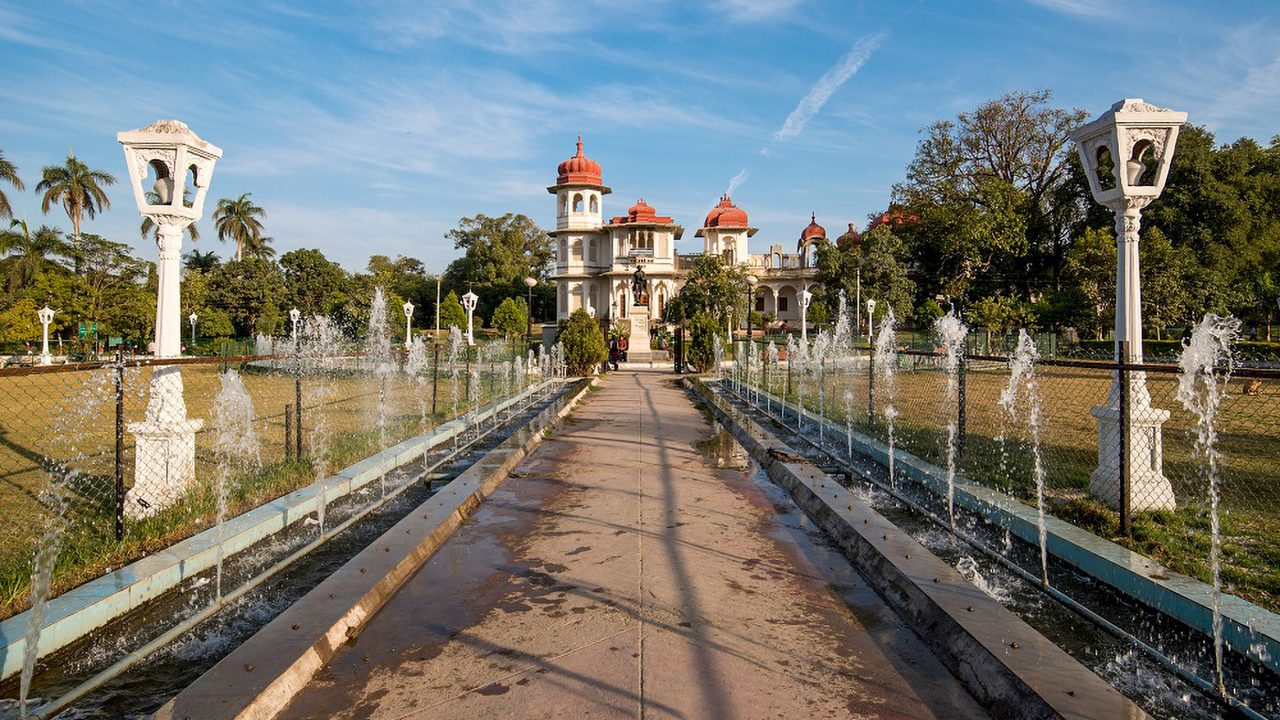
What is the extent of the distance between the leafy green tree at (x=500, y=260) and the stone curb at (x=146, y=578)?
58.0 meters

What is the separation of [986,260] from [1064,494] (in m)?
39.4

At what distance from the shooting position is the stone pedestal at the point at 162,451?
20.5 feet

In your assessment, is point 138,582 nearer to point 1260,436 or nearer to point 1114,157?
point 1114,157

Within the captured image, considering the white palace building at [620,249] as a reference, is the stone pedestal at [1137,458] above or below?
below

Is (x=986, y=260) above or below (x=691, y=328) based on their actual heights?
A: above

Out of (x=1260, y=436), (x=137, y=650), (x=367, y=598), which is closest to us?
(x=137, y=650)

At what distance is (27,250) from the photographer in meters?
46.2

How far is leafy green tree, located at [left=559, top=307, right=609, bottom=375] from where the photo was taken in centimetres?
2842

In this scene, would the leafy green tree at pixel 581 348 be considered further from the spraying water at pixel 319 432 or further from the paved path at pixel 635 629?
the paved path at pixel 635 629

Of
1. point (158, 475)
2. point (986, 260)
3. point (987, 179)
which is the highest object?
point (987, 179)

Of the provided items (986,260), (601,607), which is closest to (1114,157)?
(601,607)

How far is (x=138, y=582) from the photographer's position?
4.50 m

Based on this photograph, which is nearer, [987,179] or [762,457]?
[762,457]

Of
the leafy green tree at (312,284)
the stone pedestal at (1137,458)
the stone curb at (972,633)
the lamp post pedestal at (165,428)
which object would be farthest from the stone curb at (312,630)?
the leafy green tree at (312,284)
